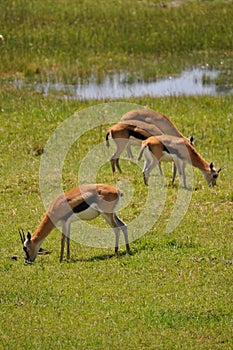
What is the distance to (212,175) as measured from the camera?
42.2ft

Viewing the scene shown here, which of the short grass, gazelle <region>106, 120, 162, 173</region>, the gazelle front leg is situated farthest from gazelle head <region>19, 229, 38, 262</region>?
gazelle <region>106, 120, 162, 173</region>

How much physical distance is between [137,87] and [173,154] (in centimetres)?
781

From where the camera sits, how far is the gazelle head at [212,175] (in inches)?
504

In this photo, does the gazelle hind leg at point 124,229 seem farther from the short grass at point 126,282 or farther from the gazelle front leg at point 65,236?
the gazelle front leg at point 65,236

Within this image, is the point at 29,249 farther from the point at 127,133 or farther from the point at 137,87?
the point at 137,87

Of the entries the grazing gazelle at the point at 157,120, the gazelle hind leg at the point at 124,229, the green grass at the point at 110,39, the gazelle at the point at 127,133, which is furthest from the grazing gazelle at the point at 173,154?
the green grass at the point at 110,39

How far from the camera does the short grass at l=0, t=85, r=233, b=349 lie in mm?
7973

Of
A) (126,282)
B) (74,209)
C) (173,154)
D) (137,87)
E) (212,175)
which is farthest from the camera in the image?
(137,87)

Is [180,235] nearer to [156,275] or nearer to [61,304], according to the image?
[156,275]

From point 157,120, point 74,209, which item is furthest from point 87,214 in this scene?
→ point 157,120

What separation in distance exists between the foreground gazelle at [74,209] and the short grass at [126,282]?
26 cm

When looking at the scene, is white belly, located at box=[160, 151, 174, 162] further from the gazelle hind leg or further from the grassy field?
the gazelle hind leg

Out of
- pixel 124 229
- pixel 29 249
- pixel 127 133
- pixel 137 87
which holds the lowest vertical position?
pixel 137 87

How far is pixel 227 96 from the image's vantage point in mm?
18641
